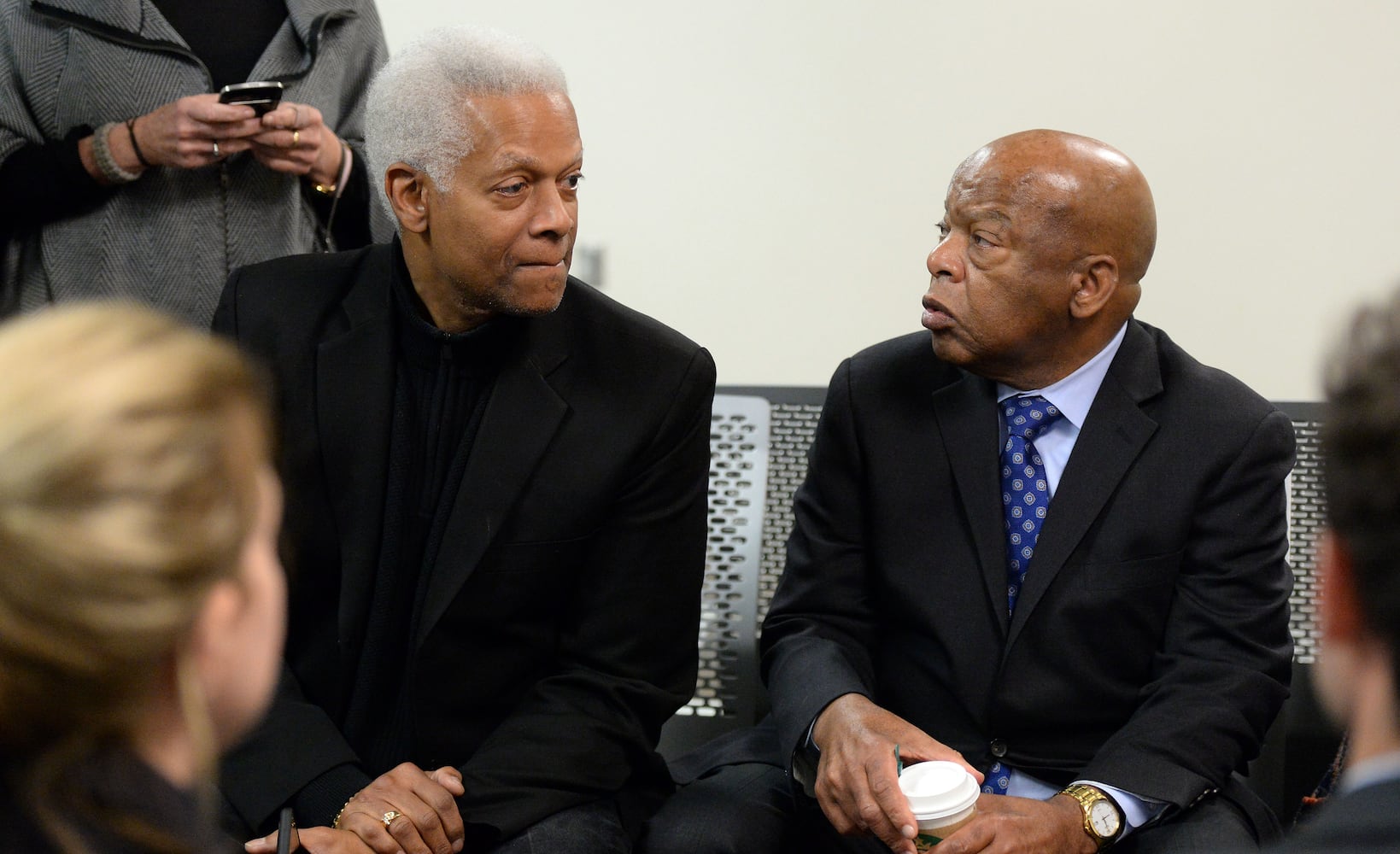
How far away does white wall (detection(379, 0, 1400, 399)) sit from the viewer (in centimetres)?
352

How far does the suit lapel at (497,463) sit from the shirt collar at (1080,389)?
780 millimetres

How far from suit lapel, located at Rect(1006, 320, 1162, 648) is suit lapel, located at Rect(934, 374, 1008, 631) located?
60 mm

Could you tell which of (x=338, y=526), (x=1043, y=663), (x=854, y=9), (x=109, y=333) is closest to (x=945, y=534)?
(x=1043, y=663)

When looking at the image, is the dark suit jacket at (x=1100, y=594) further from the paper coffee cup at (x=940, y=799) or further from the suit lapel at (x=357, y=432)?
the suit lapel at (x=357, y=432)

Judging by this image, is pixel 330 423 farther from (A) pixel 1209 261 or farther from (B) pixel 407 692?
(A) pixel 1209 261

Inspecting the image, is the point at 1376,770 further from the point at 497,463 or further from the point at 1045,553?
the point at 497,463

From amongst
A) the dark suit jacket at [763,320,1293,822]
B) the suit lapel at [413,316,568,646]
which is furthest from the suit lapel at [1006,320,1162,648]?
the suit lapel at [413,316,568,646]

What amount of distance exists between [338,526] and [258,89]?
0.78 meters

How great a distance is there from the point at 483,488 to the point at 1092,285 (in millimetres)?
1038

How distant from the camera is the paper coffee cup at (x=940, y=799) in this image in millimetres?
1852

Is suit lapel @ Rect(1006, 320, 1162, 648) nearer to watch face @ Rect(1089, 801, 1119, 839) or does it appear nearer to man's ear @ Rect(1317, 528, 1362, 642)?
watch face @ Rect(1089, 801, 1119, 839)

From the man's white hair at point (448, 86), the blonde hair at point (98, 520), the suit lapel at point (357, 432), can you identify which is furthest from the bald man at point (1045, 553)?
the blonde hair at point (98, 520)

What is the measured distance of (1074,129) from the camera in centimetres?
358

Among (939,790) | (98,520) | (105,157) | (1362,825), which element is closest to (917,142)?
(105,157)
